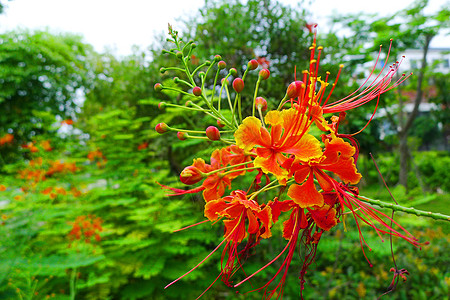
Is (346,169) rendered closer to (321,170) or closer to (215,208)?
(321,170)

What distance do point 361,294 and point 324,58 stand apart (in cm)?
267

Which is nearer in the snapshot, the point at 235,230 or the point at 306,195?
the point at 306,195

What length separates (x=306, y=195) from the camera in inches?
28.4

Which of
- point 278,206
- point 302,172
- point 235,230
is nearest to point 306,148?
point 302,172

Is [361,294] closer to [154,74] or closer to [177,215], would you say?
[177,215]

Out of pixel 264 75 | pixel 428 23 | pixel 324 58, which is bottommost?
pixel 264 75

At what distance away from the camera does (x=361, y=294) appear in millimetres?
3291

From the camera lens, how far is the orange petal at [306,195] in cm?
71

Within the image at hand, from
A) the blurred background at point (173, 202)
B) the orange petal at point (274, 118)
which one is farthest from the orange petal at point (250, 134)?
the blurred background at point (173, 202)

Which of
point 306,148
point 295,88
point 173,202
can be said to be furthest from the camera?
point 173,202

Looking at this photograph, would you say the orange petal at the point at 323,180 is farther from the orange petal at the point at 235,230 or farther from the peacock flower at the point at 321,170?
the orange petal at the point at 235,230

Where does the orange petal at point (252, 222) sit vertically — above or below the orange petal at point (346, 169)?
below

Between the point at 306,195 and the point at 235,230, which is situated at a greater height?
the point at 306,195

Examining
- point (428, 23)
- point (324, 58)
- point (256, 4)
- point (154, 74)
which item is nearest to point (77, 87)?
point (154, 74)
